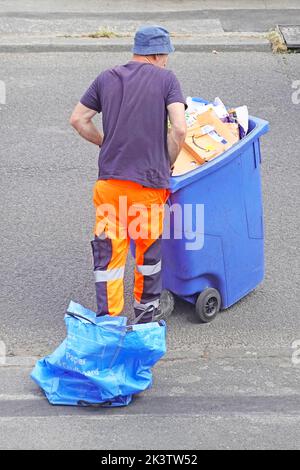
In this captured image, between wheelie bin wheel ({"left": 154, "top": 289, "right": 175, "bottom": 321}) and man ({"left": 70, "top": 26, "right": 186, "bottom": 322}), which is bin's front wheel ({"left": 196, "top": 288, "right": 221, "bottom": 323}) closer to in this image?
wheelie bin wheel ({"left": 154, "top": 289, "right": 175, "bottom": 321})

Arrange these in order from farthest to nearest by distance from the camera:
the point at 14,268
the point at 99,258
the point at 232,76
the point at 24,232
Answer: the point at 232,76
the point at 24,232
the point at 14,268
the point at 99,258

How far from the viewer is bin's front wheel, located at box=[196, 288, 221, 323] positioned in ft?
19.4

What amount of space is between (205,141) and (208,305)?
999 millimetres

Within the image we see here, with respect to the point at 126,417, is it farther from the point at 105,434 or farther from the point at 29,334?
the point at 29,334

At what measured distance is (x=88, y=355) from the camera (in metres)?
5.07

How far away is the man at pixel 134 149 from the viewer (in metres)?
5.23

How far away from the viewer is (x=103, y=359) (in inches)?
200

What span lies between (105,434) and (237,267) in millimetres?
1565
